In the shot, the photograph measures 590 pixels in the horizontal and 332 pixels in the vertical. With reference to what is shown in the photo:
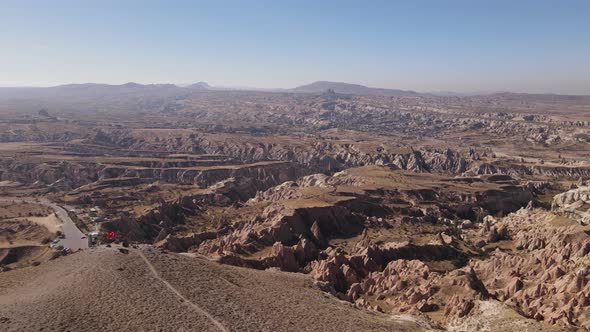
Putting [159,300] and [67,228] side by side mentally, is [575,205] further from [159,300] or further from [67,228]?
[67,228]

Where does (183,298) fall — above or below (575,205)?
above

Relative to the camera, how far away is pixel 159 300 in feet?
127

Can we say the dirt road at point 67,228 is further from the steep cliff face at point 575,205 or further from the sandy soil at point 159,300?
the steep cliff face at point 575,205

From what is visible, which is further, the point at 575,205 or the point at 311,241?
the point at 575,205

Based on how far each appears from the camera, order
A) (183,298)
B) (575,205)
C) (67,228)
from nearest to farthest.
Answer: (183,298) < (67,228) < (575,205)

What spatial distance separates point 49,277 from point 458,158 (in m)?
169

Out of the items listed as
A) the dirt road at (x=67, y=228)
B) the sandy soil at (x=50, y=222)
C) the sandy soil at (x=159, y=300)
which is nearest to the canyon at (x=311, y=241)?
the sandy soil at (x=159, y=300)

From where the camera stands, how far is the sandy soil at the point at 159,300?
1369 inches

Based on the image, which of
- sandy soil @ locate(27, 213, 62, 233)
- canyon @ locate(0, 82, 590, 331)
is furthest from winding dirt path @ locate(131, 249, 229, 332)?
sandy soil @ locate(27, 213, 62, 233)

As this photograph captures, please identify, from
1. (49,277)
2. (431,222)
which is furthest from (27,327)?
(431,222)

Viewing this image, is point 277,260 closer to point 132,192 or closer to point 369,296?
point 369,296

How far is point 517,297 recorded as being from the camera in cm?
5234

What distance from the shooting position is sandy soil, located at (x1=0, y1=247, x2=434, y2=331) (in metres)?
34.8

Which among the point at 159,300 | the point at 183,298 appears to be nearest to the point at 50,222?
the point at 159,300
